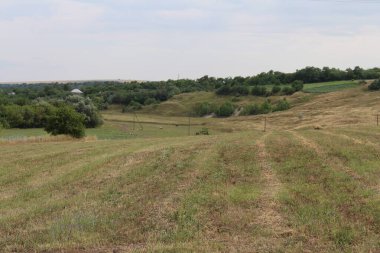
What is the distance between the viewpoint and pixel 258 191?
1079 centimetres

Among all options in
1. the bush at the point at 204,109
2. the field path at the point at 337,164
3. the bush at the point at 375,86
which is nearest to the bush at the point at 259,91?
the bush at the point at 204,109

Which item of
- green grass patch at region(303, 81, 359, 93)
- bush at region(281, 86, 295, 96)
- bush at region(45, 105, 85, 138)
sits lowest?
bush at region(45, 105, 85, 138)

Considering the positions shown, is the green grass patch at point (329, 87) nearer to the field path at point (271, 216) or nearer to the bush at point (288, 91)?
the bush at point (288, 91)

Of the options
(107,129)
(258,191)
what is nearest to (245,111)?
(107,129)

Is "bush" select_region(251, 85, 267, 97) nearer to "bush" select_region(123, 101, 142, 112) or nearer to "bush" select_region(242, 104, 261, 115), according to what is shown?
"bush" select_region(242, 104, 261, 115)

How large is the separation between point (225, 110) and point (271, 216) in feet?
408

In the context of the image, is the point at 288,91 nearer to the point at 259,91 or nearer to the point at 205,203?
the point at 259,91

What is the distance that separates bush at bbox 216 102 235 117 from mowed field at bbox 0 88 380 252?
375ft

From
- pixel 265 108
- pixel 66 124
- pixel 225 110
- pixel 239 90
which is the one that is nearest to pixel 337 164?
pixel 66 124

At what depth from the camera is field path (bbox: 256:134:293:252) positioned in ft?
24.0

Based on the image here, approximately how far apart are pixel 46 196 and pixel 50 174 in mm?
4098

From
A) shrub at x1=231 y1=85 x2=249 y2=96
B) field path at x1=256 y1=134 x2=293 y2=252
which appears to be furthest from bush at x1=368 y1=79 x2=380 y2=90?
field path at x1=256 y1=134 x2=293 y2=252

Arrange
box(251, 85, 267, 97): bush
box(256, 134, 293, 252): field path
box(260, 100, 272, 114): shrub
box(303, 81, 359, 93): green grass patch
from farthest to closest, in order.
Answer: box(251, 85, 267, 97): bush → box(303, 81, 359, 93): green grass patch → box(260, 100, 272, 114): shrub → box(256, 134, 293, 252): field path

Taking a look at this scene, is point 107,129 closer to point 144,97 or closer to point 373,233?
point 144,97
